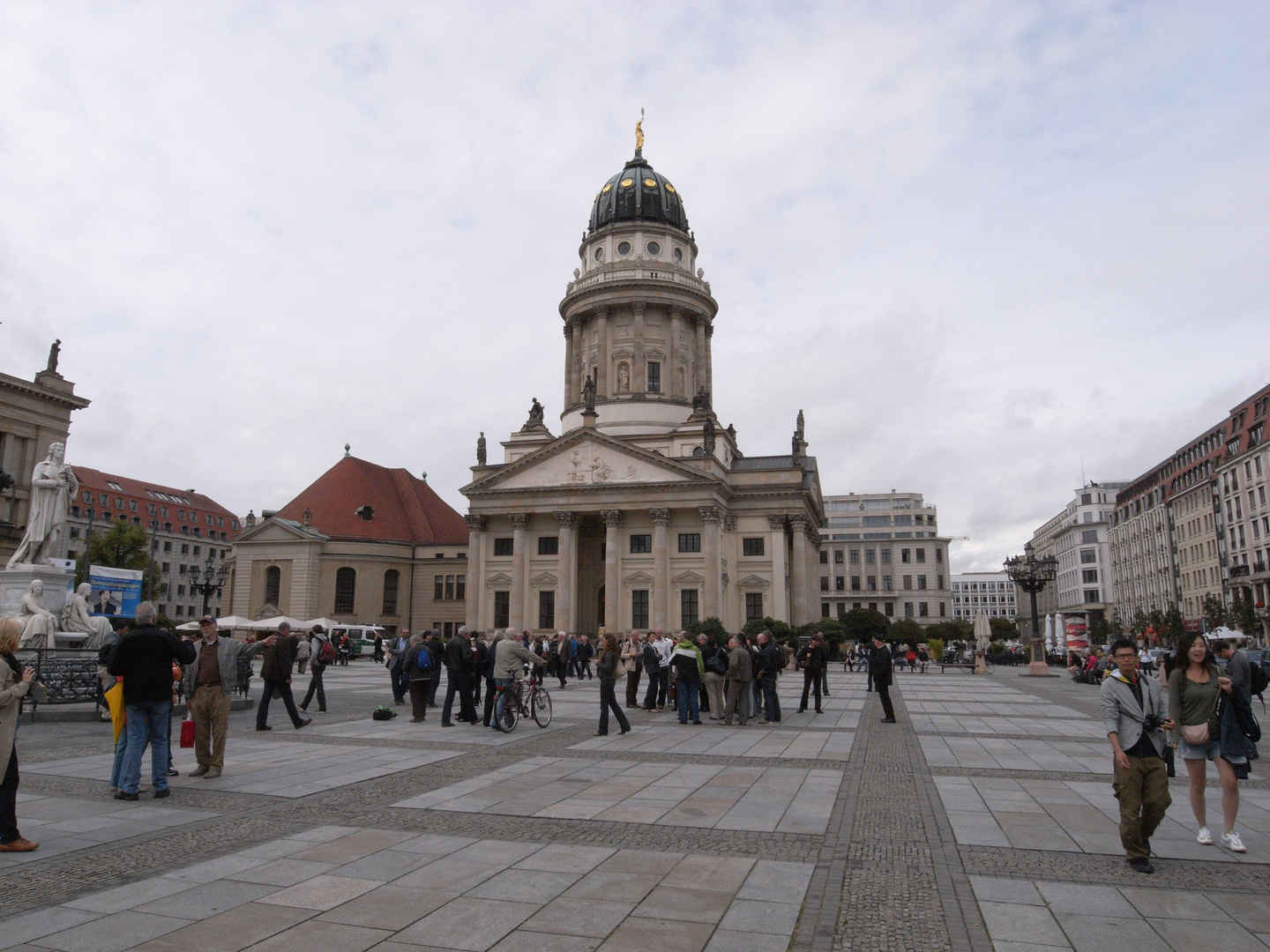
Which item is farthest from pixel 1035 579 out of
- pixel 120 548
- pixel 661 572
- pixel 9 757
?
pixel 120 548

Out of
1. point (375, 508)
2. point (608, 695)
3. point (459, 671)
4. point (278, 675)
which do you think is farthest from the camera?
point (375, 508)

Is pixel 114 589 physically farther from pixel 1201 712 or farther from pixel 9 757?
pixel 1201 712

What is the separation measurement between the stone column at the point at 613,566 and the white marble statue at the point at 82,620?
33076mm

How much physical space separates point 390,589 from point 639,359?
83.9 ft

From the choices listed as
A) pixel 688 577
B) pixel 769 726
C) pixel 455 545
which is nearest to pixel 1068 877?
pixel 769 726

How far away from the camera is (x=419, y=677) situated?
18047 mm

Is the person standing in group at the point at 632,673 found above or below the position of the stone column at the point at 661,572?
below

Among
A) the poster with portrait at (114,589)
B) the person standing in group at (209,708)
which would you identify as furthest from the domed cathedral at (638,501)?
the person standing in group at (209,708)

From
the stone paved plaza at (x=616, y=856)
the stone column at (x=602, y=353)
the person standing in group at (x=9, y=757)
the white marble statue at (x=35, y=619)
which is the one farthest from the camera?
the stone column at (x=602, y=353)

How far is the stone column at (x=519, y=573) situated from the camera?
53844 mm

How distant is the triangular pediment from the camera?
172 feet

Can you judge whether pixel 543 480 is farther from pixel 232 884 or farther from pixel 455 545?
pixel 232 884

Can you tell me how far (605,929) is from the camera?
5730 mm

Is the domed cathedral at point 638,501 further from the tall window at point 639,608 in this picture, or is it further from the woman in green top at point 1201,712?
the woman in green top at point 1201,712
